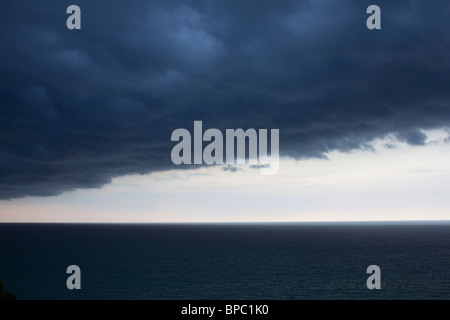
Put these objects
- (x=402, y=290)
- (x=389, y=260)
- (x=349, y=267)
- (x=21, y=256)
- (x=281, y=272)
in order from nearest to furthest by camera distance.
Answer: (x=402, y=290)
(x=281, y=272)
(x=349, y=267)
(x=389, y=260)
(x=21, y=256)

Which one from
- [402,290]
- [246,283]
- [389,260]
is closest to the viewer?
[402,290]

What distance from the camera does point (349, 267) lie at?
9500cm

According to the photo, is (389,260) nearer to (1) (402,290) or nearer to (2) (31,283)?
(1) (402,290)

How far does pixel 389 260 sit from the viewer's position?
111 metres

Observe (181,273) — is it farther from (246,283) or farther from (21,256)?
(21,256)
